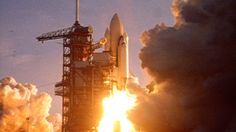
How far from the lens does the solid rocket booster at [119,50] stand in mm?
112700

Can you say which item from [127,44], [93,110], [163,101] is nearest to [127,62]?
[127,44]

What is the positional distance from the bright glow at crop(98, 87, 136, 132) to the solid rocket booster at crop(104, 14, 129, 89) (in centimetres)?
304

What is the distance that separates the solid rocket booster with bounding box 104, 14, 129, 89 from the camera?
113m

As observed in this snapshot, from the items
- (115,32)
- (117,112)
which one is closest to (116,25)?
(115,32)

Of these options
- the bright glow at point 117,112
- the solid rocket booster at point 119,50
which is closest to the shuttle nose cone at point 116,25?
the solid rocket booster at point 119,50

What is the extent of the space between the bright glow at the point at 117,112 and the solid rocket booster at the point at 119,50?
3.04 meters

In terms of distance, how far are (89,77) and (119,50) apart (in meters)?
9.49

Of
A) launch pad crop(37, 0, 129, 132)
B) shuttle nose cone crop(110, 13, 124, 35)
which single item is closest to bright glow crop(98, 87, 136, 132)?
launch pad crop(37, 0, 129, 132)

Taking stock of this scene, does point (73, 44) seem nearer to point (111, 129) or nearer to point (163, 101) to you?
point (111, 129)

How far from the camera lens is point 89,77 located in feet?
378

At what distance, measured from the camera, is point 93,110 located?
114m

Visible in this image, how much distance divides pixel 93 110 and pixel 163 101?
1933 inches

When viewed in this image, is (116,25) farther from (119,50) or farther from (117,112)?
(117,112)

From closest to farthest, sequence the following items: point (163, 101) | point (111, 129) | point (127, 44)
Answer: point (163, 101) < point (111, 129) < point (127, 44)
